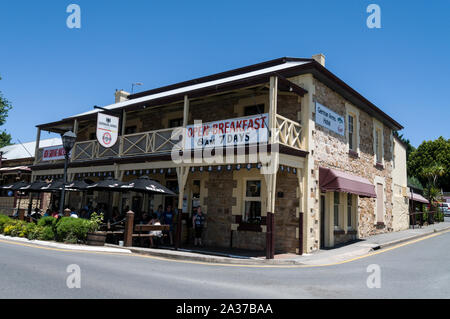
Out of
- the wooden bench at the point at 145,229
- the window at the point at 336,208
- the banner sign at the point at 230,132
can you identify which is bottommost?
the wooden bench at the point at 145,229

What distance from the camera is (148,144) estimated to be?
613 inches

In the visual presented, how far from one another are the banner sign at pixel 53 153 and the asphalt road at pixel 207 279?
10132 mm

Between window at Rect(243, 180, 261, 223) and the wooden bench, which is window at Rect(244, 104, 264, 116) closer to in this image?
window at Rect(243, 180, 261, 223)

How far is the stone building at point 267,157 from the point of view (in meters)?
11.6

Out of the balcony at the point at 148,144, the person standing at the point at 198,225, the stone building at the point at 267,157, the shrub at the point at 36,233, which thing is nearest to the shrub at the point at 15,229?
the shrub at the point at 36,233

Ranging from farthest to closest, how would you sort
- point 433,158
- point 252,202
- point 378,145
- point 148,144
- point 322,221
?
point 433,158, point 378,145, point 148,144, point 322,221, point 252,202

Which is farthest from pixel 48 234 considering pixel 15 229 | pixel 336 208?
pixel 336 208

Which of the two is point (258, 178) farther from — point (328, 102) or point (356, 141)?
point (356, 141)

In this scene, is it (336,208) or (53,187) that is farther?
(53,187)

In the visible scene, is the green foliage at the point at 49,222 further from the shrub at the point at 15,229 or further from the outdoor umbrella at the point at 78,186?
the outdoor umbrella at the point at 78,186

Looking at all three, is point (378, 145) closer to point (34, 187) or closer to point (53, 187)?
point (53, 187)

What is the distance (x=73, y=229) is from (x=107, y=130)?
499 centimetres
